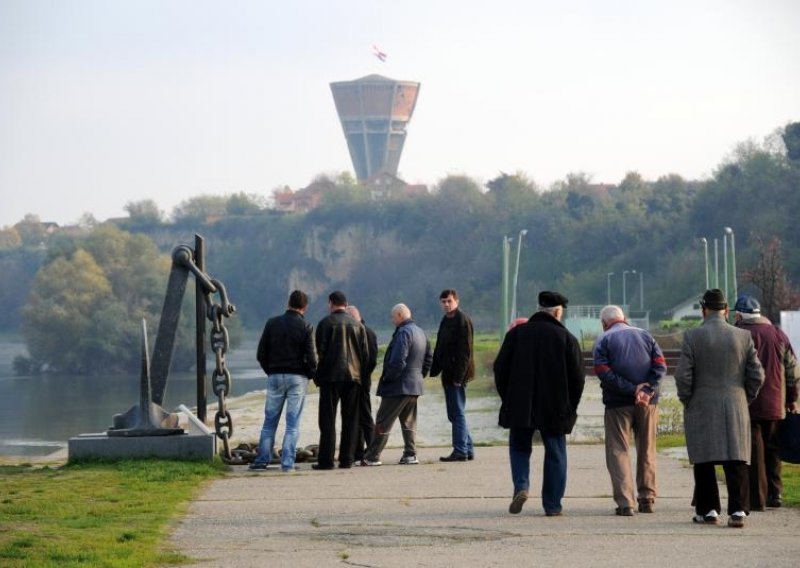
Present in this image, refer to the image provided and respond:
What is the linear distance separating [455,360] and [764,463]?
457 cm

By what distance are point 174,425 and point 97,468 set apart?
104 cm

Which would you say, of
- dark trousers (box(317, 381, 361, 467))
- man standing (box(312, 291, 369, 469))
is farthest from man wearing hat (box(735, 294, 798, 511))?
dark trousers (box(317, 381, 361, 467))

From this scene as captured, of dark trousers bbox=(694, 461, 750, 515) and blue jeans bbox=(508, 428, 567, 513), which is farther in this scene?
blue jeans bbox=(508, 428, 567, 513)

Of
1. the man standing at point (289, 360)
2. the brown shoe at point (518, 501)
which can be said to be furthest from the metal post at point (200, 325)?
the brown shoe at point (518, 501)

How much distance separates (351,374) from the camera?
1530 cm

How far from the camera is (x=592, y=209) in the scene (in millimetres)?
147250

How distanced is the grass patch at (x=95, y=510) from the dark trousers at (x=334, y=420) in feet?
3.21

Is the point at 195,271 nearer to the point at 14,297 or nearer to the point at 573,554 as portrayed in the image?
the point at 573,554

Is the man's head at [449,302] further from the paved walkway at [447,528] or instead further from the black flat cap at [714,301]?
the black flat cap at [714,301]

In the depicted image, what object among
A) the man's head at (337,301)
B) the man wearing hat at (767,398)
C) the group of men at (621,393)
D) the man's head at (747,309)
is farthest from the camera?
the man's head at (337,301)

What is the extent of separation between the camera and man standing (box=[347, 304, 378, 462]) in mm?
15625

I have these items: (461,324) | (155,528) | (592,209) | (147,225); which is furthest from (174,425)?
(147,225)

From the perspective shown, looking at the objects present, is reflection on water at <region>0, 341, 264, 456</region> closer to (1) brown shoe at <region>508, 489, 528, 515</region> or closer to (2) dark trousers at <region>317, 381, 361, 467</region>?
(2) dark trousers at <region>317, 381, 361, 467</region>

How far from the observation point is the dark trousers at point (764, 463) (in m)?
11.7
